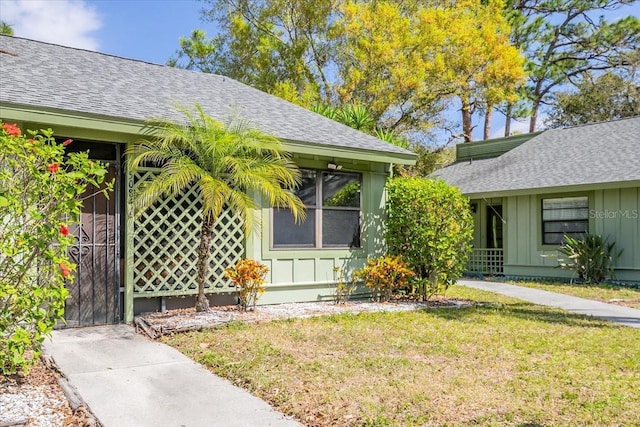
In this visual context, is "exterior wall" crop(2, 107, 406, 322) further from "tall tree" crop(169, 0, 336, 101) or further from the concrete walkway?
"tall tree" crop(169, 0, 336, 101)

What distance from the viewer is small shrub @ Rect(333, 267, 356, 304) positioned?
939 cm

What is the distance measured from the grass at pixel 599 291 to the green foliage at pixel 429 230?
3.41 meters

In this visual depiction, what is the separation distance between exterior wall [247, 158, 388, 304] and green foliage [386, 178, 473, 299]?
338 mm

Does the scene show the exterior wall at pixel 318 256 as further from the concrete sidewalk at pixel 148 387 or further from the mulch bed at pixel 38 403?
the mulch bed at pixel 38 403

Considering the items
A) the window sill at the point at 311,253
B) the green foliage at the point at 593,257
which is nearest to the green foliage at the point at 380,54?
the green foliage at the point at 593,257

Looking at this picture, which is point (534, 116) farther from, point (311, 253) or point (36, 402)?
point (36, 402)

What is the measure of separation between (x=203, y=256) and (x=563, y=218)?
1080cm

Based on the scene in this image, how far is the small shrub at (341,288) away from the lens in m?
A: 9.39

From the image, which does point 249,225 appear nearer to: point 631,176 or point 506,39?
point 631,176

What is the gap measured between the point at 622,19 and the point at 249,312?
2600 cm

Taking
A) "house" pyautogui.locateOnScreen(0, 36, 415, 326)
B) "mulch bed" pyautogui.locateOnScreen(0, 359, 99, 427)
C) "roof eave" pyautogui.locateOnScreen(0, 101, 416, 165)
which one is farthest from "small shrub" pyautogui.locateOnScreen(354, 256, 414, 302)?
"mulch bed" pyautogui.locateOnScreen(0, 359, 99, 427)

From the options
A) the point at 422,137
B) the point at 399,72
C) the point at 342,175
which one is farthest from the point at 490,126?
the point at 342,175

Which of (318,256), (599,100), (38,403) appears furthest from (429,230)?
(599,100)

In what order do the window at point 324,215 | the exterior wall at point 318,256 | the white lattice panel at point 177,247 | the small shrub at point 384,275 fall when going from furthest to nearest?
the small shrub at point 384,275
the window at point 324,215
the exterior wall at point 318,256
the white lattice panel at point 177,247
